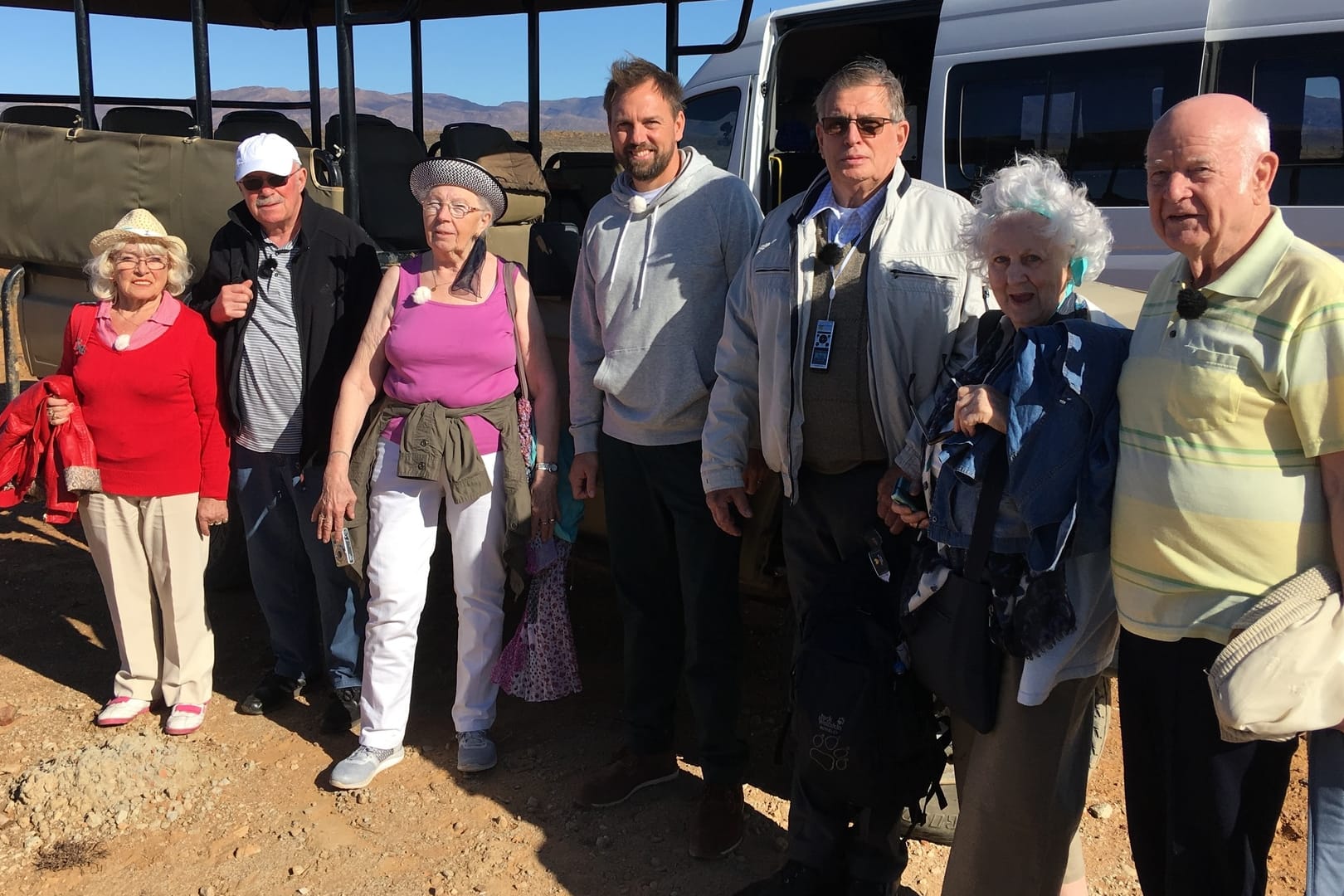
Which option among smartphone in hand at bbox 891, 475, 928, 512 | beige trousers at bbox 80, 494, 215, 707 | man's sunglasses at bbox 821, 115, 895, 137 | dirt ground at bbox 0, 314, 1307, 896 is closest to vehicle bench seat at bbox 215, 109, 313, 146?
beige trousers at bbox 80, 494, 215, 707

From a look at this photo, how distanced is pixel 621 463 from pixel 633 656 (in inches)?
22.3

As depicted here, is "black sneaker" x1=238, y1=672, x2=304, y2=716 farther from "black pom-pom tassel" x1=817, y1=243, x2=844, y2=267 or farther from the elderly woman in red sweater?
"black pom-pom tassel" x1=817, y1=243, x2=844, y2=267

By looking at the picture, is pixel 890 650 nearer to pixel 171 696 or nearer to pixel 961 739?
pixel 961 739

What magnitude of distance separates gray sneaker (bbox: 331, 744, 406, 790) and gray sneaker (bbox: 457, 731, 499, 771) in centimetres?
20

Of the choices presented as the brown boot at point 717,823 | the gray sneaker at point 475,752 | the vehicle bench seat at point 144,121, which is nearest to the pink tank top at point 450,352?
the gray sneaker at point 475,752

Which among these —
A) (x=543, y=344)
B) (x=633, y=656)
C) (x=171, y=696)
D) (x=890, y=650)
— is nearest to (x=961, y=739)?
(x=890, y=650)

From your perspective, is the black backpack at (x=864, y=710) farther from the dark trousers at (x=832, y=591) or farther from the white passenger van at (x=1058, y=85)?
the white passenger van at (x=1058, y=85)

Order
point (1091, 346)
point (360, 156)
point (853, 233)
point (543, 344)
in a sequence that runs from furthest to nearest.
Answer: point (360, 156) → point (543, 344) → point (853, 233) → point (1091, 346)

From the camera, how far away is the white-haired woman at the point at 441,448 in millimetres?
3170

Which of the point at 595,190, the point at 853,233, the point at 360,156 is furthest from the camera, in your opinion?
the point at 595,190

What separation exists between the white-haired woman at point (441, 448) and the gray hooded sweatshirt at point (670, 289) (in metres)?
0.42

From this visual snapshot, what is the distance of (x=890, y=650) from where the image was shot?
2381 mm

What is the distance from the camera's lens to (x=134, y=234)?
137 inches

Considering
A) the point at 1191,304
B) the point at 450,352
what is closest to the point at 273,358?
the point at 450,352
